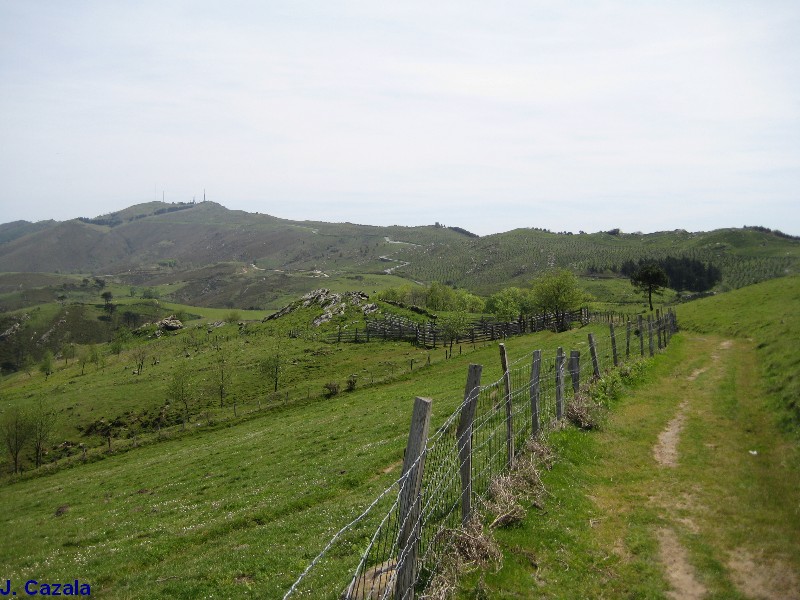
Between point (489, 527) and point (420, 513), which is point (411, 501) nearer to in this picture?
point (420, 513)

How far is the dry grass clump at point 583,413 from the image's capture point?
55.8 ft

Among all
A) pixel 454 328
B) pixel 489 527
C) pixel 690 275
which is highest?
pixel 690 275

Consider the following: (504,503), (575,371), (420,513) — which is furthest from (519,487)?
(575,371)

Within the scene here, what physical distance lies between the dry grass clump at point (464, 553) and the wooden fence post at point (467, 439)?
1.46 ft

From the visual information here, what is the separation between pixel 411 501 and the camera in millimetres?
7738

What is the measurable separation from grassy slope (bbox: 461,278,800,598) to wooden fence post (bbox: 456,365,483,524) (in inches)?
39.7

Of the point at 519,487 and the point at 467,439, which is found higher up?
the point at 467,439

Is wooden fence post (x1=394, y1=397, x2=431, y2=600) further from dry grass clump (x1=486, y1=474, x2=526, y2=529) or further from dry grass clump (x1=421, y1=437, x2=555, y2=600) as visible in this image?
dry grass clump (x1=486, y1=474, x2=526, y2=529)

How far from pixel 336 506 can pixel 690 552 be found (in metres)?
12.1

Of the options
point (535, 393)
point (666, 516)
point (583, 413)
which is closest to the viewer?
point (666, 516)

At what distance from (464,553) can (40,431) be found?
61.3 metres

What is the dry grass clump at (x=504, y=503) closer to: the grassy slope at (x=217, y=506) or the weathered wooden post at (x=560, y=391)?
the weathered wooden post at (x=560, y=391)

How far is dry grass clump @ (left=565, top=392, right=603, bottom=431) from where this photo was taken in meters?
17.0

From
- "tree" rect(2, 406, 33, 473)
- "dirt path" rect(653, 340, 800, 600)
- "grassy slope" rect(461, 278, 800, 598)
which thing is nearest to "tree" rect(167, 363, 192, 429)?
"tree" rect(2, 406, 33, 473)
